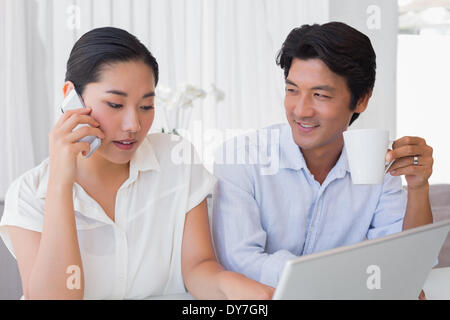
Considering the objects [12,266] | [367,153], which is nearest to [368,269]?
[367,153]

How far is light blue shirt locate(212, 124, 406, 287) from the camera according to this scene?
1.25 metres

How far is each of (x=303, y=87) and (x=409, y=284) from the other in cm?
61

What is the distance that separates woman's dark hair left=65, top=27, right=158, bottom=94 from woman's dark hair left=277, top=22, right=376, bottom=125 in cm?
42

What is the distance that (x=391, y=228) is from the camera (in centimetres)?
140

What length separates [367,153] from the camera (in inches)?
40.5

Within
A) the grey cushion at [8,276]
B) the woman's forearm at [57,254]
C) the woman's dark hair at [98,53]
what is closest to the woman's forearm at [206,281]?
the woman's forearm at [57,254]

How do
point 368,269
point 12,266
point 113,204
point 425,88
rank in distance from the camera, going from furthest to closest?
point 425,88 < point 12,266 < point 113,204 < point 368,269

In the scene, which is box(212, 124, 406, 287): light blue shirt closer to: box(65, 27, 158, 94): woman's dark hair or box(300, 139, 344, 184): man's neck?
box(300, 139, 344, 184): man's neck

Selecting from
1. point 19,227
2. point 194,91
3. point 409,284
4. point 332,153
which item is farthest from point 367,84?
point 194,91

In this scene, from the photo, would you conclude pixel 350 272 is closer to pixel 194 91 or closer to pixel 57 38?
pixel 194 91

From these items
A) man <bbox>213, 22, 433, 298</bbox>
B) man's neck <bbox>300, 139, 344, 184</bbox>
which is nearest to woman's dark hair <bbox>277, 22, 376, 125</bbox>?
man <bbox>213, 22, 433, 298</bbox>

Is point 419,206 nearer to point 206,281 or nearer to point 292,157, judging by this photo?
point 292,157

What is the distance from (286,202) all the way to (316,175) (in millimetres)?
136

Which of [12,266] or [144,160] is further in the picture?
[12,266]
